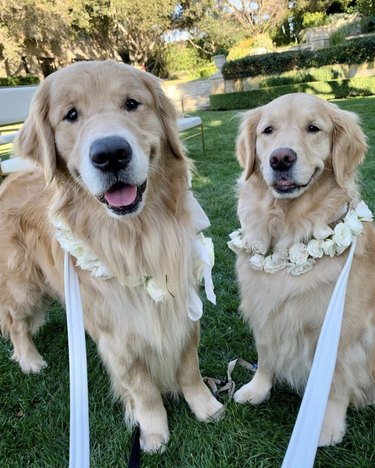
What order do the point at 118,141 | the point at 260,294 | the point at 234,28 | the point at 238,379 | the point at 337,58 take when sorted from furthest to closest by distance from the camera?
1. the point at 234,28
2. the point at 337,58
3. the point at 238,379
4. the point at 260,294
5. the point at 118,141

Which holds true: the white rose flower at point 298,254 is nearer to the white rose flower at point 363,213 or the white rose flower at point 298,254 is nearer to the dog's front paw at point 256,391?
the white rose flower at point 363,213

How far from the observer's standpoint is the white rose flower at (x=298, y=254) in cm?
199

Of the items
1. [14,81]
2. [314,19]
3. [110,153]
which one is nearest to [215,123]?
[110,153]

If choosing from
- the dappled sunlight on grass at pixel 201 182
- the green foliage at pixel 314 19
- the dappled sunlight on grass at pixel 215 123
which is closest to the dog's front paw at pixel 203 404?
the dappled sunlight on grass at pixel 201 182

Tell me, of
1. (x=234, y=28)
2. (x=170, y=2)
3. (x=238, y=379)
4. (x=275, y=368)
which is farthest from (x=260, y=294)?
(x=234, y=28)

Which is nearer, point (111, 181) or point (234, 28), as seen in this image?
point (111, 181)

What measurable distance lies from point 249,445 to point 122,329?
831 mm

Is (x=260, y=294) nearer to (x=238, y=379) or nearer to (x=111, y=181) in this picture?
(x=238, y=379)

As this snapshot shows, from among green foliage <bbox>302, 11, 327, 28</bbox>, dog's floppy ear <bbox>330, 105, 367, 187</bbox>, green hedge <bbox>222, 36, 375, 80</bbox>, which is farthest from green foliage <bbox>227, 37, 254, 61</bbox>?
dog's floppy ear <bbox>330, 105, 367, 187</bbox>

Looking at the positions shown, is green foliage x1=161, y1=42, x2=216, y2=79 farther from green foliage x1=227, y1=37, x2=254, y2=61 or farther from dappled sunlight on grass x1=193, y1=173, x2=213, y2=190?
dappled sunlight on grass x1=193, y1=173, x2=213, y2=190

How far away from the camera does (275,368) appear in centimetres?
223

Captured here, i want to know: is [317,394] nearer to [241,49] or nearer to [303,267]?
[303,267]

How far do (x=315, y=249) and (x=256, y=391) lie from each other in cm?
88

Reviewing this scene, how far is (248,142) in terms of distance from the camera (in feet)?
7.63
